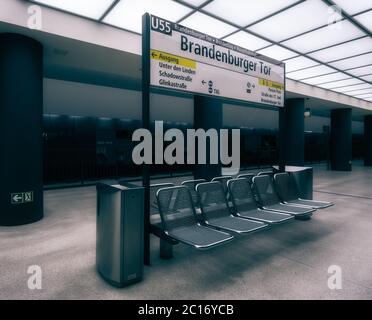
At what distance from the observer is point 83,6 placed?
442cm

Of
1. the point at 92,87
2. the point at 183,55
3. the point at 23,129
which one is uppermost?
the point at 92,87

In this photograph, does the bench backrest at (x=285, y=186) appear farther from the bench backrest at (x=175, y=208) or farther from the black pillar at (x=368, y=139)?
the black pillar at (x=368, y=139)

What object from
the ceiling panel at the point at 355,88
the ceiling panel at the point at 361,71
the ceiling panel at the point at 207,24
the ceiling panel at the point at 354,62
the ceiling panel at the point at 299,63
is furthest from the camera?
the ceiling panel at the point at 355,88

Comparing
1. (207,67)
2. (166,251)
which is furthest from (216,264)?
(207,67)

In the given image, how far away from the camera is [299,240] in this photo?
145 inches

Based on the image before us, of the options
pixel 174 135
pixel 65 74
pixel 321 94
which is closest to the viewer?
pixel 65 74

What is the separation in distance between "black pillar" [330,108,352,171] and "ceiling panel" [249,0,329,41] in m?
10.4

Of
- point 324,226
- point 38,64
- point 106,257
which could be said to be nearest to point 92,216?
point 106,257

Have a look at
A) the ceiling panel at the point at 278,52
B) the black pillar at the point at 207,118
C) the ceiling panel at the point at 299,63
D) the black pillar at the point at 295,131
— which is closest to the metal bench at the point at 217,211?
the black pillar at the point at 207,118

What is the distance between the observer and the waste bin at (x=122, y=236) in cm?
240

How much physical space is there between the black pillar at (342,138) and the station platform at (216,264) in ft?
35.4

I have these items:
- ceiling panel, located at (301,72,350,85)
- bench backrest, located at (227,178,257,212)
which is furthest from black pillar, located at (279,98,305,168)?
bench backrest, located at (227,178,257,212)

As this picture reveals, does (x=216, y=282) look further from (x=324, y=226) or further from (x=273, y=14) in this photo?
(x=273, y=14)
